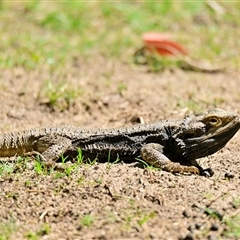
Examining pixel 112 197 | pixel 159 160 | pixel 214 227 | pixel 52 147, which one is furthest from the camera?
pixel 52 147

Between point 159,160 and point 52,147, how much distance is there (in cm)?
119

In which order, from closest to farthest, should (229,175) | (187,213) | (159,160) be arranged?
1. (187,213)
2. (229,175)
3. (159,160)

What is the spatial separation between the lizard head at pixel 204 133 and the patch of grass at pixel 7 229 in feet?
7.23

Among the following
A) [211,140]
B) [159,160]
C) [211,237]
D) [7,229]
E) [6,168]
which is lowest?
[7,229]

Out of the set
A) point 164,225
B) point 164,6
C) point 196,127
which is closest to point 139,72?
point 164,6

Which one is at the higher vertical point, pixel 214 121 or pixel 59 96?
pixel 214 121

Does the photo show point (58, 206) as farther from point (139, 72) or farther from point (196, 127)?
point (139, 72)

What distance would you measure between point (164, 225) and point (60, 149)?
192cm

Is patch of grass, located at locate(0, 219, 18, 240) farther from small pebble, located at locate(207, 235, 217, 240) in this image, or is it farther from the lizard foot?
the lizard foot

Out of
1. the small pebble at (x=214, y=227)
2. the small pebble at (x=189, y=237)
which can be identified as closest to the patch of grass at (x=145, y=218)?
the small pebble at (x=189, y=237)

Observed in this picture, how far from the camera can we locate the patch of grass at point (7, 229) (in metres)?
5.62

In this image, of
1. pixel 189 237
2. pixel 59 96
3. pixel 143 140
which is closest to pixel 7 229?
pixel 189 237

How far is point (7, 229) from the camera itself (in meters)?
5.72

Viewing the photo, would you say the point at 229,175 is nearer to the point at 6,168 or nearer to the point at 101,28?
the point at 6,168
